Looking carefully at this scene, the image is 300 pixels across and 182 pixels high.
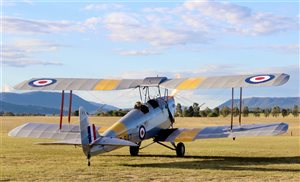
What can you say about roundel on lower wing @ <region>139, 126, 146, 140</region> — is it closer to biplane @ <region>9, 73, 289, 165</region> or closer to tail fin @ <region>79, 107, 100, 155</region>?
biplane @ <region>9, 73, 289, 165</region>

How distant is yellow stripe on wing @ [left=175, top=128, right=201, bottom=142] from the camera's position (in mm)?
16188

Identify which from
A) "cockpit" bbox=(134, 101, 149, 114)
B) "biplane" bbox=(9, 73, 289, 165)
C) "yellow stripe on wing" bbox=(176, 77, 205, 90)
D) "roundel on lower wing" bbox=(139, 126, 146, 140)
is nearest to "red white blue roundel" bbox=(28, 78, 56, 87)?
"biplane" bbox=(9, 73, 289, 165)

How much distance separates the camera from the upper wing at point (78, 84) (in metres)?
17.7

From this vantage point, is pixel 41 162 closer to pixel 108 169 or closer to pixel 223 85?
pixel 108 169

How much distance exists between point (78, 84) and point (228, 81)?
5238 mm

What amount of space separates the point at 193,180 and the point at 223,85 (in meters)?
5.25

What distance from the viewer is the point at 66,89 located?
17.8m

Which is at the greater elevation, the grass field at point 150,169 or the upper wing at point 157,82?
the upper wing at point 157,82


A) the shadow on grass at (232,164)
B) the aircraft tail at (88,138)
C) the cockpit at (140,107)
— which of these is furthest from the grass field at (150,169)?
the cockpit at (140,107)

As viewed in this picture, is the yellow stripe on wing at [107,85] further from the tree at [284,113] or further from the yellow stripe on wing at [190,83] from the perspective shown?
the tree at [284,113]

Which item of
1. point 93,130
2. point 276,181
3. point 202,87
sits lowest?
point 276,181

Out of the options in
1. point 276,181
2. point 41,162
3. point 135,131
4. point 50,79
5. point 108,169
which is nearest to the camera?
point 276,181

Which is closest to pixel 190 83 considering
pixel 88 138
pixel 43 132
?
pixel 88 138

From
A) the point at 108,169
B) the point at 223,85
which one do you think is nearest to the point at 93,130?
the point at 108,169
